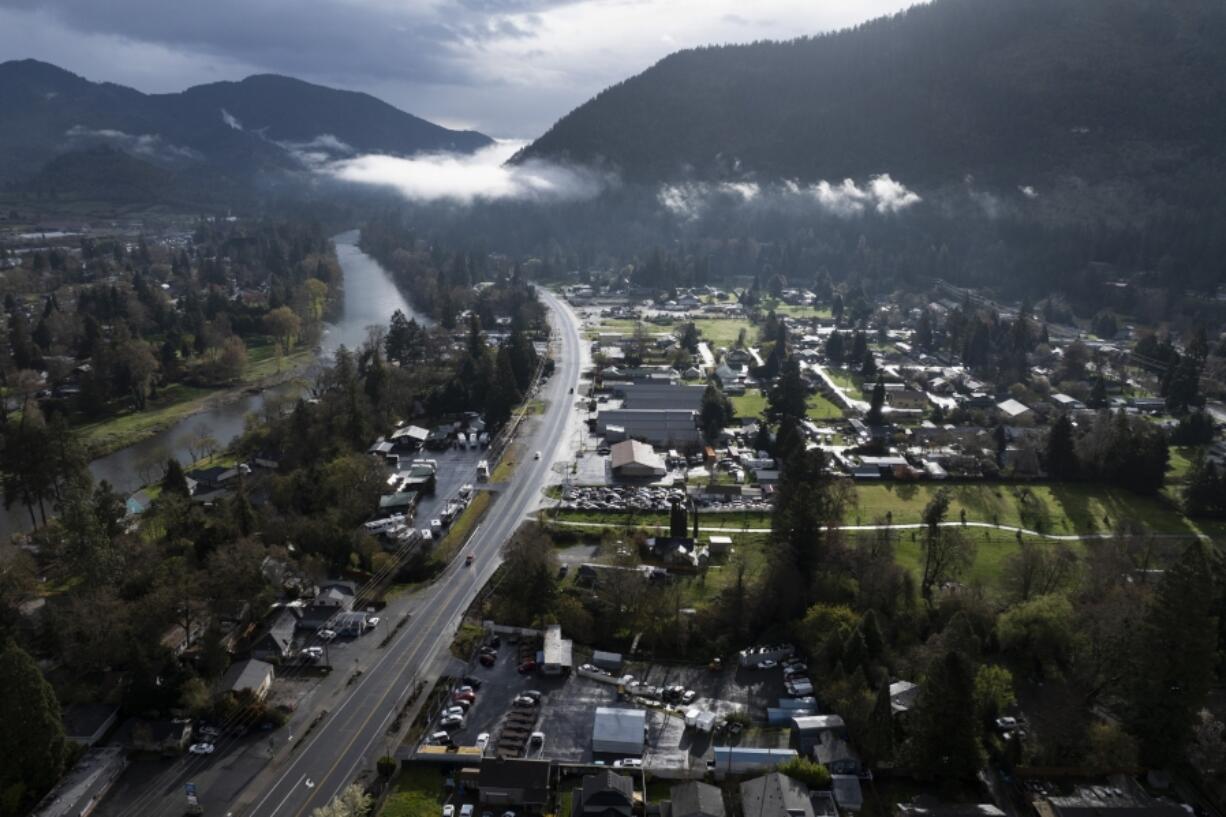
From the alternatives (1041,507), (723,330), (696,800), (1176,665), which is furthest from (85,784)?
(723,330)

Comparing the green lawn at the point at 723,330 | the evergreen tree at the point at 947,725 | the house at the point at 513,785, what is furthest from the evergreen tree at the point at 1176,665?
the green lawn at the point at 723,330

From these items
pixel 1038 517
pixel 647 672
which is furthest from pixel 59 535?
pixel 1038 517

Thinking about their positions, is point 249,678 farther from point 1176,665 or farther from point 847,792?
point 1176,665

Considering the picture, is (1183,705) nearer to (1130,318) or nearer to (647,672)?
(647,672)

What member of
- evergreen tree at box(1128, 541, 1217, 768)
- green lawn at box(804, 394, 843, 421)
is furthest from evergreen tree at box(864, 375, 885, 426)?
evergreen tree at box(1128, 541, 1217, 768)

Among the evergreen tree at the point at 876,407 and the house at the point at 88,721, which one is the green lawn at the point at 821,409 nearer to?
the evergreen tree at the point at 876,407

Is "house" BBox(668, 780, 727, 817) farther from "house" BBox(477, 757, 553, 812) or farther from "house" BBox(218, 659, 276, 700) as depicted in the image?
"house" BBox(218, 659, 276, 700)

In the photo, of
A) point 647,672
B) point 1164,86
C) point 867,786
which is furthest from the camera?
point 1164,86
